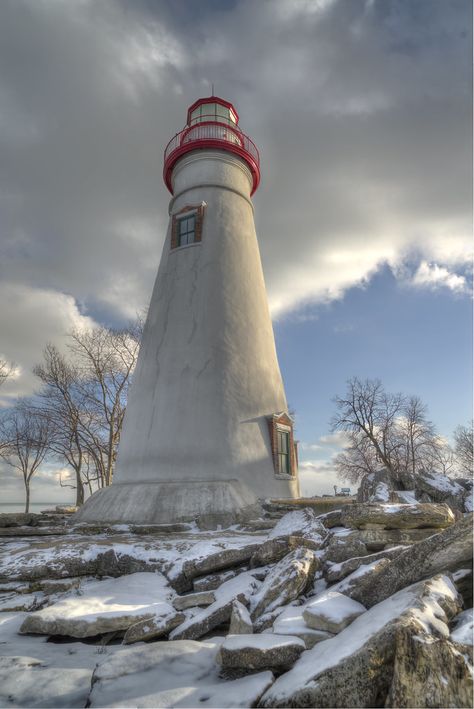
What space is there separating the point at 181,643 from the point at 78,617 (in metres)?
1.48

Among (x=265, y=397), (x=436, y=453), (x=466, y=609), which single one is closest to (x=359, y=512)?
(x=466, y=609)

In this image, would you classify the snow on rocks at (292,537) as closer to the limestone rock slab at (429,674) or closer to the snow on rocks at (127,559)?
the snow on rocks at (127,559)

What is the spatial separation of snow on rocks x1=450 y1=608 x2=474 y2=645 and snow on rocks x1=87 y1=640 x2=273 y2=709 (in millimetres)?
1384

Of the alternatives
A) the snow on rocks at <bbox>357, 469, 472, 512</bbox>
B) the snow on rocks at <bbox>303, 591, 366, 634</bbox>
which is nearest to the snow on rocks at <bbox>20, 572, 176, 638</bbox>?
the snow on rocks at <bbox>303, 591, 366, 634</bbox>

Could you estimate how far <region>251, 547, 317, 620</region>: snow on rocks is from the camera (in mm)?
4520

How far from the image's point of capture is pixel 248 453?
1157cm

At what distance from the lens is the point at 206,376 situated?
11.9 meters

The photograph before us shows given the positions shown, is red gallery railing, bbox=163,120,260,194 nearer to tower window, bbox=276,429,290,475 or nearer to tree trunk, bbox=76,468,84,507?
tower window, bbox=276,429,290,475

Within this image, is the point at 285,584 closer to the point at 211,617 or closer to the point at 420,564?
the point at 211,617

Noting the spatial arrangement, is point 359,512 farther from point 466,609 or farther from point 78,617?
point 78,617

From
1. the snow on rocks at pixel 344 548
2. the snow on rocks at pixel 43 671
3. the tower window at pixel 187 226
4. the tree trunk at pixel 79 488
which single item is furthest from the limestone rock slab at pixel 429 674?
the tree trunk at pixel 79 488

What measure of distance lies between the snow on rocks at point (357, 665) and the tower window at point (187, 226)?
1241 centimetres

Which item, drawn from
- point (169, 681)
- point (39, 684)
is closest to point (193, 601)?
point (169, 681)

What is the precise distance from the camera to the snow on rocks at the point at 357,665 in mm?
2557
